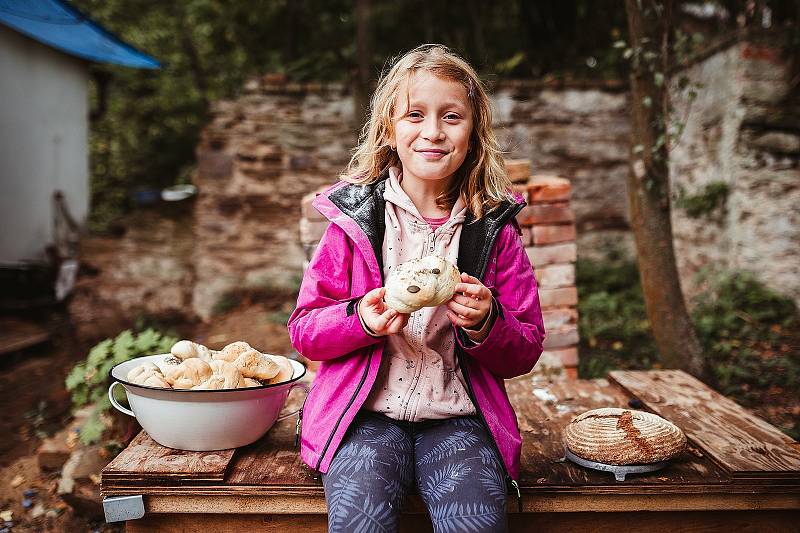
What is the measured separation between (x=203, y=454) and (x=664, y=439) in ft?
4.72

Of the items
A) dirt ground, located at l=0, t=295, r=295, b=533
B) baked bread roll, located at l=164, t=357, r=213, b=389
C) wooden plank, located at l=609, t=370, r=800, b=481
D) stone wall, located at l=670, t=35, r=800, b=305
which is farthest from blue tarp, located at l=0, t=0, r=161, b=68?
stone wall, located at l=670, t=35, r=800, b=305

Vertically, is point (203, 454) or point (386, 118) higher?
point (386, 118)

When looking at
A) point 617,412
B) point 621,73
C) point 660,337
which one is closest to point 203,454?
point 617,412

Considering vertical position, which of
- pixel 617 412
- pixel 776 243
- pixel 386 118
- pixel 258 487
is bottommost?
pixel 258 487

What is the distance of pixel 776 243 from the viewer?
472cm

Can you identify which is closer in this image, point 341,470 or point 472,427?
point 341,470

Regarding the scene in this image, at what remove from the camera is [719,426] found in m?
2.23

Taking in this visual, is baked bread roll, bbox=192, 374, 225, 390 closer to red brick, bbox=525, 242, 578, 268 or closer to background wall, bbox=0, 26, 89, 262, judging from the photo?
red brick, bbox=525, 242, 578, 268

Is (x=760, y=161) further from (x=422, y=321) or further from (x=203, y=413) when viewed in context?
(x=203, y=413)

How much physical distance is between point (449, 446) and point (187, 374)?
2.72 feet

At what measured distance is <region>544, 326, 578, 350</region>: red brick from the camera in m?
3.22

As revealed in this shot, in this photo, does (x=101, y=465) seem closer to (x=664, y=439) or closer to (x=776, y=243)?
(x=664, y=439)

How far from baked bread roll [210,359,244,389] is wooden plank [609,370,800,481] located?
1.54 m

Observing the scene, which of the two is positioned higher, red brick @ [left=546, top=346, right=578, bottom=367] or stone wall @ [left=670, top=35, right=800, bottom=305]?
stone wall @ [left=670, top=35, right=800, bottom=305]
